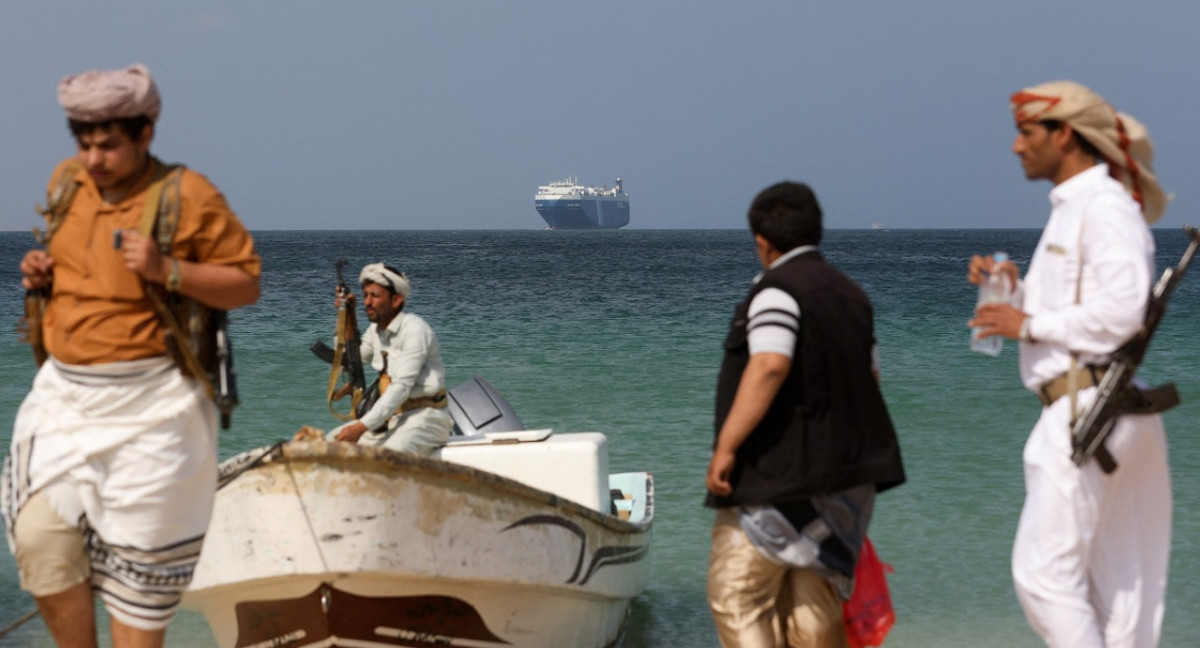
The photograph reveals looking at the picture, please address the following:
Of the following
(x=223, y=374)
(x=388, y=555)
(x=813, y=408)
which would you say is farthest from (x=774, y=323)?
(x=388, y=555)

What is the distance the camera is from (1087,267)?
374cm

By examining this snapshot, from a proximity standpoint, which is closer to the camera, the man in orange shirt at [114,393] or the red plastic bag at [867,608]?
the man in orange shirt at [114,393]

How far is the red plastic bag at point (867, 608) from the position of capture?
13.7 feet

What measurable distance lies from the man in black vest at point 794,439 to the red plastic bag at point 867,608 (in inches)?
2.9

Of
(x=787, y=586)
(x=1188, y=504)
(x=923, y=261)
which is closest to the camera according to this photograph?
(x=787, y=586)

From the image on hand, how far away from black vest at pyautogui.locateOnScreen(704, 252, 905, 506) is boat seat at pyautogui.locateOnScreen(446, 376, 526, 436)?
4110mm

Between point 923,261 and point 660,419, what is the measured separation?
60.6 metres

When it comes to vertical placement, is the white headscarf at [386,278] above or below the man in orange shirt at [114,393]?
below

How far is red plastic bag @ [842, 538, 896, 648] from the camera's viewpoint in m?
4.18

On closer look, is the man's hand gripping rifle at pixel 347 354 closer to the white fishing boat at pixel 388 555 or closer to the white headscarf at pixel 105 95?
the white fishing boat at pixel 388 555

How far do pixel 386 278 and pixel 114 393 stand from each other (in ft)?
12.1

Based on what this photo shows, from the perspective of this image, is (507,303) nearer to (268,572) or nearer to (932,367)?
(932,367)

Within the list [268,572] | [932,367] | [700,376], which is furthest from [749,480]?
[932,367]

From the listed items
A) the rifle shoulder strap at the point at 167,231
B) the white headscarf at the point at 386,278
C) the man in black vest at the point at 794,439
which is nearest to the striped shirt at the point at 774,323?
the man in black vest at the point at 794,439
